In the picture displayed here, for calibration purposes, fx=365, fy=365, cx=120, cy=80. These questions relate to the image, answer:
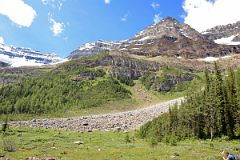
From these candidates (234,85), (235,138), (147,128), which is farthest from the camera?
(147,128)

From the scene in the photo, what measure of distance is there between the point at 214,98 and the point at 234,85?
9.69m

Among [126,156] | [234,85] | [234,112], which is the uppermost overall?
[234,85]

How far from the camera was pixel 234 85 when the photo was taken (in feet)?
283

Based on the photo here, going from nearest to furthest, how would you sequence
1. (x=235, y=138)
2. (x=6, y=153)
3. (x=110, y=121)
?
1. (x=6, y=153)
2. (x=235, y=138)
3. (x=110, y=121)

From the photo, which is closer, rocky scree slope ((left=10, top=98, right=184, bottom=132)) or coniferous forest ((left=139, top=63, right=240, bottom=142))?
coniferous forest ((left=139, top=63, right=240, bottom=142))

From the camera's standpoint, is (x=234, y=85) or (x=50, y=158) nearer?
(x=50, y=158)

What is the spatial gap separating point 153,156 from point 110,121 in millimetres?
99110

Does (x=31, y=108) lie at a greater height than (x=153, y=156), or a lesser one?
greater

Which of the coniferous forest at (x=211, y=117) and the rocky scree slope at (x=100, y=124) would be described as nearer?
the coniferous forest at (x=211, y=117)

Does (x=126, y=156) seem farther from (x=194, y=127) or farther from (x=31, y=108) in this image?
(x=31, y=108)

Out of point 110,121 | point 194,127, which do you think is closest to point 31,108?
point 110,121

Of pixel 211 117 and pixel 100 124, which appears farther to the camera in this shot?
pixel 100 124

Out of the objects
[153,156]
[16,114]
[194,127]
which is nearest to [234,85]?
[194,127]

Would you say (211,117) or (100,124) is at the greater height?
(211,117)
